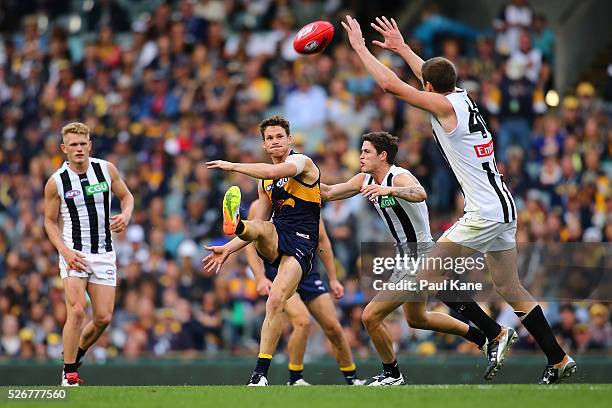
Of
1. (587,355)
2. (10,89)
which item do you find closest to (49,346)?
(10,89)

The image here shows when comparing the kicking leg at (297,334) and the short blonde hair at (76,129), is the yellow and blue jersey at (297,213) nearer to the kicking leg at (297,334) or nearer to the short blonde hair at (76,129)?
the kicking leg at (297,334)

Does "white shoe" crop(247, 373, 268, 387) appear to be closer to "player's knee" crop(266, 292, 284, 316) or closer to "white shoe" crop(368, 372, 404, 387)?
"player's knee" crop(266, 292, 284, 316)

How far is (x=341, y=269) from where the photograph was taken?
16141 mm

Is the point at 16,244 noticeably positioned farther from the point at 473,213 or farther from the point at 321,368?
the point at 473,213

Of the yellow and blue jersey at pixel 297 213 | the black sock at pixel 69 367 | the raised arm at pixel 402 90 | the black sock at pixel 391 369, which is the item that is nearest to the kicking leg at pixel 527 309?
the raised arm at pixel 402 90

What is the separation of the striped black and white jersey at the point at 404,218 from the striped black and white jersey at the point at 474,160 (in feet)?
2.81

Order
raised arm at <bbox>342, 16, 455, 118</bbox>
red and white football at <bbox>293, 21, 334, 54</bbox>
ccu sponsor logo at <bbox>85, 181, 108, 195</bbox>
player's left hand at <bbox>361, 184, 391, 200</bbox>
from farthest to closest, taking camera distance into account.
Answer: ccu sponsor logo at <bbox>85, 181, 108, 195</bbox> → red and white football at <bbox>293, 21, 334, 54</bbox> → player's left hand at <bbox>361, 184, 391, 200</bbox> → raised arm at <bbox>342, 16, 455, 118</bbox>

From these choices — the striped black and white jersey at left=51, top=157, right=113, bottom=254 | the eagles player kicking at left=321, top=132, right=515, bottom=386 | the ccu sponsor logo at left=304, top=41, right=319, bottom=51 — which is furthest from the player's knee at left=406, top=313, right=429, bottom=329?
the striped black and white jersey at left=51, top=157, right=113, bottom=254

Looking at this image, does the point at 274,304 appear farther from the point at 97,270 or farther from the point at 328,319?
the point at 97,270

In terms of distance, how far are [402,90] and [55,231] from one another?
3588 mm

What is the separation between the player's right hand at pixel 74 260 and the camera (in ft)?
36.4

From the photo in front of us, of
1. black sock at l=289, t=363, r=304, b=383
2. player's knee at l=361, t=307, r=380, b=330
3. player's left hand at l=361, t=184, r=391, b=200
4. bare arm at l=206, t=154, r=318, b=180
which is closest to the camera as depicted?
bare arm at l=206, t=154, r=318, b=180

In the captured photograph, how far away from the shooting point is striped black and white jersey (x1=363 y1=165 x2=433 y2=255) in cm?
1083

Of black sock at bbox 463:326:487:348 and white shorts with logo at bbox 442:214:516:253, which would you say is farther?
black sock at bbox 463:326:487:348
